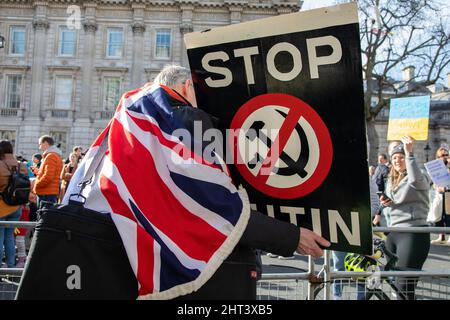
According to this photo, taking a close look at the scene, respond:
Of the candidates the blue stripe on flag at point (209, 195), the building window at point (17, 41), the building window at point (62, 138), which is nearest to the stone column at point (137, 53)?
the building window at point (62, 138)

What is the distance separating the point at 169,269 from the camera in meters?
1.54

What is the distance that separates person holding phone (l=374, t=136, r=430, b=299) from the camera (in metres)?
4.12

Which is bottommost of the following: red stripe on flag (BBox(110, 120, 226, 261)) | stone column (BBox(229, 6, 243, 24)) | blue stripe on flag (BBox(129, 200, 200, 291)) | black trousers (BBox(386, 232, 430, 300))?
black trousers (BBox(386, 232, 430, 300))

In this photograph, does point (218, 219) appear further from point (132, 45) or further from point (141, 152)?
point (132, 45)

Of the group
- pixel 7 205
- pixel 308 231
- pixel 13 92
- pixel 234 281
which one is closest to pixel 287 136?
pixel 308 231

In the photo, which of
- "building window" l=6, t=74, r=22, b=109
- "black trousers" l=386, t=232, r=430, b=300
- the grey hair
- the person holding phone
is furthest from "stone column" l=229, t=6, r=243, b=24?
the grey hair

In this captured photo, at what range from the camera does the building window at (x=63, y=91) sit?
29938mm

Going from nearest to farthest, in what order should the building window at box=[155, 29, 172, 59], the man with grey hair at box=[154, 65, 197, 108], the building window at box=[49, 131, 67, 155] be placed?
the man with grey hair at box=[154, 65, 197, 108] → the building window at box=[49, 131, 67, 155] → the building window at box=[155, 29, 172, 59]

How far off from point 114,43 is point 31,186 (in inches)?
1003

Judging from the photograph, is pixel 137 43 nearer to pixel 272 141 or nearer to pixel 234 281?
pixel 272 141

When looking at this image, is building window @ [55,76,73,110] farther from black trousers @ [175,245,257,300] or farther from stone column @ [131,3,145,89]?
black trousers @ [175,245,257,300]

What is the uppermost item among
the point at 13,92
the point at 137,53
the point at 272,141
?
the point at 137,53

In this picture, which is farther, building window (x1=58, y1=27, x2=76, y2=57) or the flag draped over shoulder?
building window (x1=58, y1=27, x2=76, y2=57)

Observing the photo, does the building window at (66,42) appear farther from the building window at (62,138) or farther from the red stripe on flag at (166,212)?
the red stripe on flag at (166,212)
